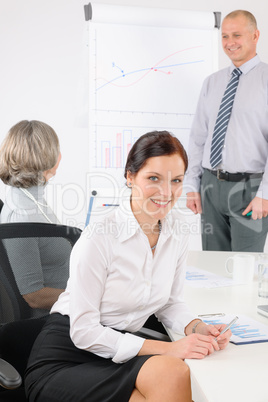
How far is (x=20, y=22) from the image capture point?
404cm

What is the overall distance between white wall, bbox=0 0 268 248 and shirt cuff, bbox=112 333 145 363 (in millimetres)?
3019

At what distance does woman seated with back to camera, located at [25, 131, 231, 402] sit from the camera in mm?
1131

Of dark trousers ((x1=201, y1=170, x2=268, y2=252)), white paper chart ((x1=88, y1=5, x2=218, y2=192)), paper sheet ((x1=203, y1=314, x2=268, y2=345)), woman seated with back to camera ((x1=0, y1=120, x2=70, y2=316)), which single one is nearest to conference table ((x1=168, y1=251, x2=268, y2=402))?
paper sheet ((x1=203, y1=314, x2=268, y2=345))

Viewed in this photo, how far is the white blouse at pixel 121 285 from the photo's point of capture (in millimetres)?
1260

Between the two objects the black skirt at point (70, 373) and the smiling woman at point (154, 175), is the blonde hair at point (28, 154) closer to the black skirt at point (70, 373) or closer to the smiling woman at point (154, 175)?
the smiling woman at point (154, 175)

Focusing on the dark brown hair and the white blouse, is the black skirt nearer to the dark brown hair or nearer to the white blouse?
the white blouse

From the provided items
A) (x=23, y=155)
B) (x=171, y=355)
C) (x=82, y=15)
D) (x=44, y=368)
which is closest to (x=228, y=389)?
(x=171, y=355)

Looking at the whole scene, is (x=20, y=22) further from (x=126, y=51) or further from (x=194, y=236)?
(x=194, y=236)

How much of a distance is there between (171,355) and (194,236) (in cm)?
323

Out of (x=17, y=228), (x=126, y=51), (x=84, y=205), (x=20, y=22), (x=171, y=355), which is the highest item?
(x=20, y=22)

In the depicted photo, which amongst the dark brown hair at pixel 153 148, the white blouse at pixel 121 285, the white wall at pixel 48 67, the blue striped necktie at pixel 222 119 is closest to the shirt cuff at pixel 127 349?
the white blouse at pixel 121 285

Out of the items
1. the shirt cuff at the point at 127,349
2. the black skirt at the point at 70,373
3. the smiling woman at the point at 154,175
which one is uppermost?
the smiling woman at the point at 154,175

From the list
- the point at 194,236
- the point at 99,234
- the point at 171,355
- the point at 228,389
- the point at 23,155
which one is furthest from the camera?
the point at 194,236

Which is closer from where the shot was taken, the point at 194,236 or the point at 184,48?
the point at 184,48
